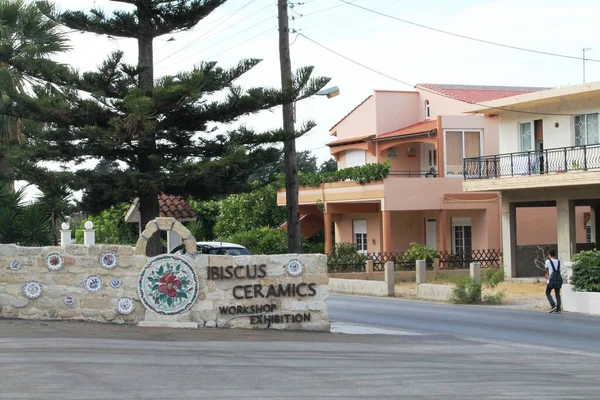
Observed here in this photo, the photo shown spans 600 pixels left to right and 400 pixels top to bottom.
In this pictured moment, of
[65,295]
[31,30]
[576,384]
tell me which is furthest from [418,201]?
[576,384]

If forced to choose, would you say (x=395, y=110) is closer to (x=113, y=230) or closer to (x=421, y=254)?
(x=421, y=254)

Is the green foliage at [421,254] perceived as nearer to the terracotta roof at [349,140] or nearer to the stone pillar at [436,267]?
the stone pillar at [436,267]

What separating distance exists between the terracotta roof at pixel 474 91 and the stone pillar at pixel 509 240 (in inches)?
258

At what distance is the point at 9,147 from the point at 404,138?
81.4 feet

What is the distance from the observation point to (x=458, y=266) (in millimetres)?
39656

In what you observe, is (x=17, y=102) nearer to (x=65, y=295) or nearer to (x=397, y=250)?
(x=65, y=295)

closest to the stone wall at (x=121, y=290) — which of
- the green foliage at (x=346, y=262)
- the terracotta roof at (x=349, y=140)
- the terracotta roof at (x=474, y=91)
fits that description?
the green foliage at (x=346, y=262)

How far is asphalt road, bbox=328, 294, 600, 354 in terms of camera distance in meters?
18.6

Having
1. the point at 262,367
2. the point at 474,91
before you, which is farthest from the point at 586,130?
the point at 262,367

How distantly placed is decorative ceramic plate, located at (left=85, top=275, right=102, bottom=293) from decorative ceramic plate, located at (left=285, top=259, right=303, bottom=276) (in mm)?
3369

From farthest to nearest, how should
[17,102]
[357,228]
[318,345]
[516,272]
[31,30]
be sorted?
[357,228], [516,272], [31,30], [17,102], [318,345]

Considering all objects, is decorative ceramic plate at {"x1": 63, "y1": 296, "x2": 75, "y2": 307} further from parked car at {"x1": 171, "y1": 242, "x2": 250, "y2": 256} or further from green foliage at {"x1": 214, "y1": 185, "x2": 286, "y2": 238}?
green foliage at {"x1": 214, "y1": 185, "x2": 286, "y2": 238}

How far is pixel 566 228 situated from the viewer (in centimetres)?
3378

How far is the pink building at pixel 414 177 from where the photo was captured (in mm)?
40625
